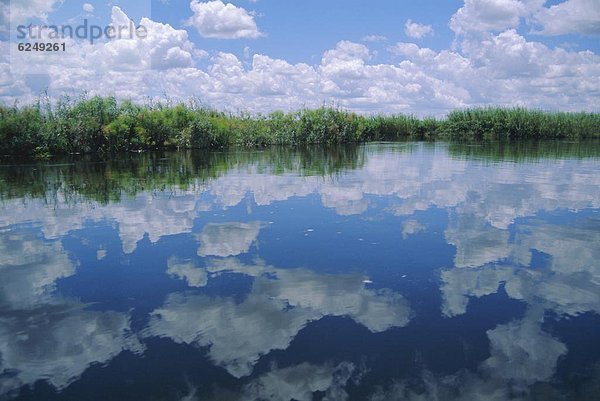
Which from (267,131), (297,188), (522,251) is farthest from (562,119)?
(522,251)

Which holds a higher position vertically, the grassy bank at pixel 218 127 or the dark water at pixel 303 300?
the grassy bank at pixel 218 127

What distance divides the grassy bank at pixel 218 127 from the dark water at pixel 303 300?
23.7m

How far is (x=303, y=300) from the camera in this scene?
689 cm

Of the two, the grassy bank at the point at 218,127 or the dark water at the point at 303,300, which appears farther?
the grassy bank at the point at 218,127

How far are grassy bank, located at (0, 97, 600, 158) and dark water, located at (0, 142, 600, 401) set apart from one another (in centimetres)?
2366

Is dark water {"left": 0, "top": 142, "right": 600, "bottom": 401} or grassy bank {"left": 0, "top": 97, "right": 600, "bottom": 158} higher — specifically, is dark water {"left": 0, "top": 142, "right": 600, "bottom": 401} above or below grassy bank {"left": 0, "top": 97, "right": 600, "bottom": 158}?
below

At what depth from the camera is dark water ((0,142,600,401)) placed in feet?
16.0

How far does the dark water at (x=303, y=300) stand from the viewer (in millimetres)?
4871

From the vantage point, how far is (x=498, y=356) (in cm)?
522

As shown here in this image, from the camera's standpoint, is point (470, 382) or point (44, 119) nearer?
point (470, 382)

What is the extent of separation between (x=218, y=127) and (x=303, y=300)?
41170 millimetres

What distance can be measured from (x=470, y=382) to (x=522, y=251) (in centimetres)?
513

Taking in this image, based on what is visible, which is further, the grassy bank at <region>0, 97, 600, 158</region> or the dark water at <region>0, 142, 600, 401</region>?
the grassy bank at <region>0, 97, 600, 158</region>

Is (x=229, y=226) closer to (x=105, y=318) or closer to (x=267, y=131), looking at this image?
(x=105, y=318)
